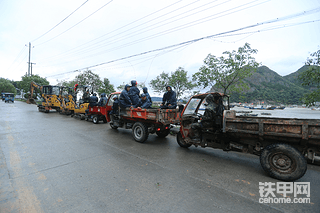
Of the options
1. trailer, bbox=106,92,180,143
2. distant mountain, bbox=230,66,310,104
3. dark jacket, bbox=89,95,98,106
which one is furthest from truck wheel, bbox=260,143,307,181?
dark jacket, bbox=89,95,98,106

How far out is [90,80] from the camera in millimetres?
24109

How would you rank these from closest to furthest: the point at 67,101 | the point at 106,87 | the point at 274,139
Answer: the point at 274,139 < the point at 67,101 < the point at 106,87

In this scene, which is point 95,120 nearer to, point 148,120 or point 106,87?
point 148,120

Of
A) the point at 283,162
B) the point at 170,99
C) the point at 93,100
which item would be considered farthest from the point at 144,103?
the point at 93,100

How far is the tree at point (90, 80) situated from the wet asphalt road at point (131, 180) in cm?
1977

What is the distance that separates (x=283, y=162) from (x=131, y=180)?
331 centimetres

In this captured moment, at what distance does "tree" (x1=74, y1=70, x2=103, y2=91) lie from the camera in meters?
24.0

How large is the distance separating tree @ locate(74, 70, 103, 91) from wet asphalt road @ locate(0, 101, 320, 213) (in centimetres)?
1977

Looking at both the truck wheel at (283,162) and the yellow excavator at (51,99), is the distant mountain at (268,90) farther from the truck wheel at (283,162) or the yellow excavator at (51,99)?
the yellow excavator at (51,99)

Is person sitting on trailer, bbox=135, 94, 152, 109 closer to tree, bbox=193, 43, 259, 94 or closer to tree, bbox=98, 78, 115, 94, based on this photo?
tree, bbox=193, 43, 259, 94

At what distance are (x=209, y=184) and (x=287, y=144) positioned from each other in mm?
1944

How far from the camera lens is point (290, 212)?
97.5 inches

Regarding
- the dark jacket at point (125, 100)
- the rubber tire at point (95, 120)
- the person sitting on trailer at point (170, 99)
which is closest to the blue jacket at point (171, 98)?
the person sitting on trailer at point (170, 99)

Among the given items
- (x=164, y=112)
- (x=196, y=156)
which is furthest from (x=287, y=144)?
(x=164, y=112)
